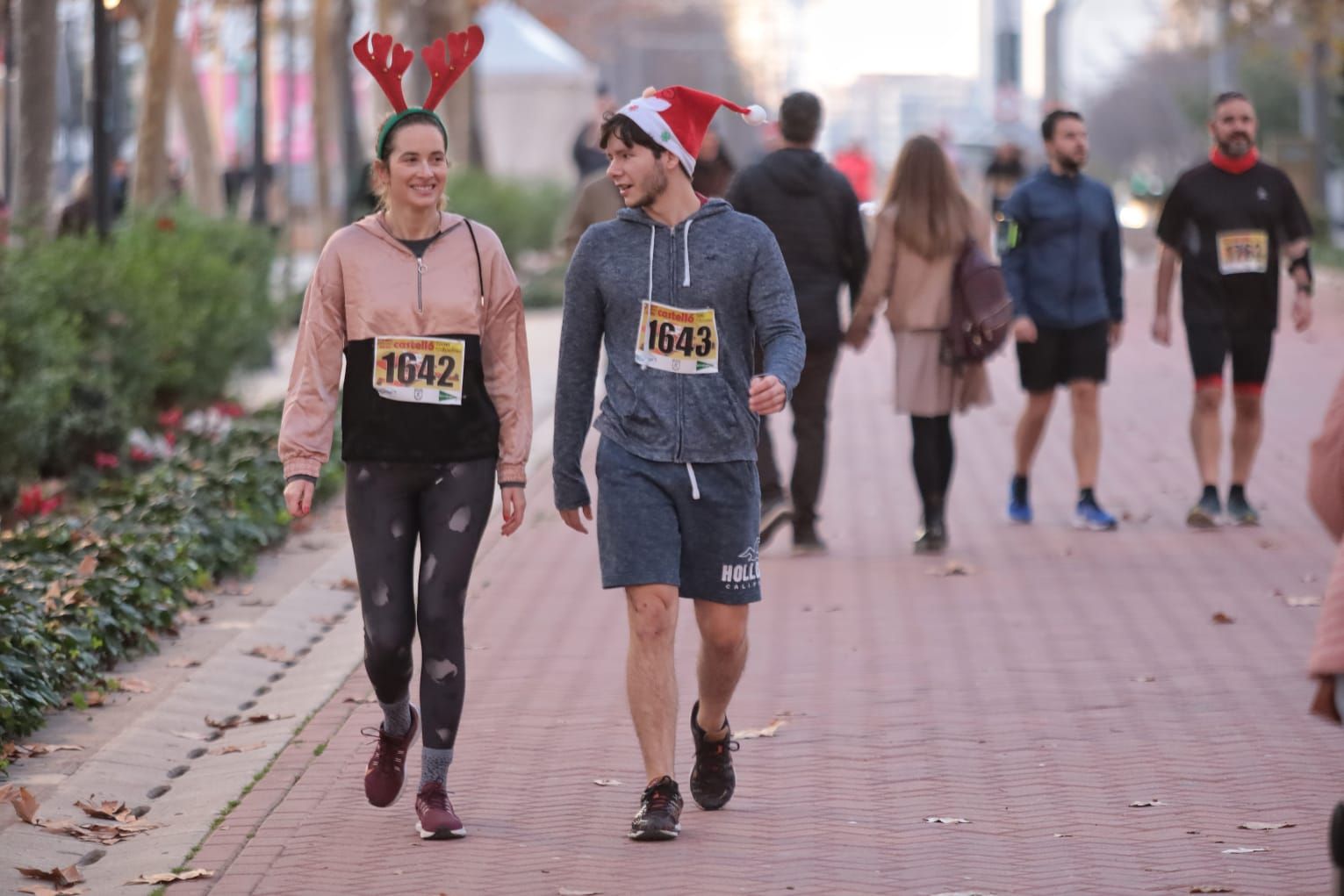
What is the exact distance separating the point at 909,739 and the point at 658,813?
1520 mm

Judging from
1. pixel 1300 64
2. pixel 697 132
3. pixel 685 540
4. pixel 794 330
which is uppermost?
pixel 1300 64

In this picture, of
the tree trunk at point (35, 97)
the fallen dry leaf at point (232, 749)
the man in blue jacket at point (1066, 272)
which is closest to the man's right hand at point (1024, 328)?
the man in blue jacket at point (1066, 272)

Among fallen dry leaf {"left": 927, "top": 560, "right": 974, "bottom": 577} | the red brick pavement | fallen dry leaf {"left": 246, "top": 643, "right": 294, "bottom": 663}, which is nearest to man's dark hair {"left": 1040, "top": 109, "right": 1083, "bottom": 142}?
the red brick pavement

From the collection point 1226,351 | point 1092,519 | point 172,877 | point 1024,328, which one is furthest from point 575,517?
point 1226,351

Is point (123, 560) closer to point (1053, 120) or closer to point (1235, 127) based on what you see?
point (1053, 120)

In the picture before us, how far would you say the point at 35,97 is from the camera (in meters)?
15.9

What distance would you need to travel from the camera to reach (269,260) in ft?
62.4

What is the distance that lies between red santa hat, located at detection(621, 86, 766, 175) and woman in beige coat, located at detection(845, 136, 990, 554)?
186 inches

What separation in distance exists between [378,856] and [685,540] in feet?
3.65

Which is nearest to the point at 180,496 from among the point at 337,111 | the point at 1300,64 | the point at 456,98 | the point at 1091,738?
the point at 1091,738

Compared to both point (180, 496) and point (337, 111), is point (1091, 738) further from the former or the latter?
point (337, 111)

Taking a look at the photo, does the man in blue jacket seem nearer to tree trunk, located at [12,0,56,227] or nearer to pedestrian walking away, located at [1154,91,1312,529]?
pedestrian walking away, located at [1154,91,1312,529]

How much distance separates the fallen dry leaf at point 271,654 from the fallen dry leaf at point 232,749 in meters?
1.43

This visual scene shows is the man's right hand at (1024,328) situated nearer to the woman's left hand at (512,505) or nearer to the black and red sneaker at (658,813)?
the woman's left hand at (512,505)
